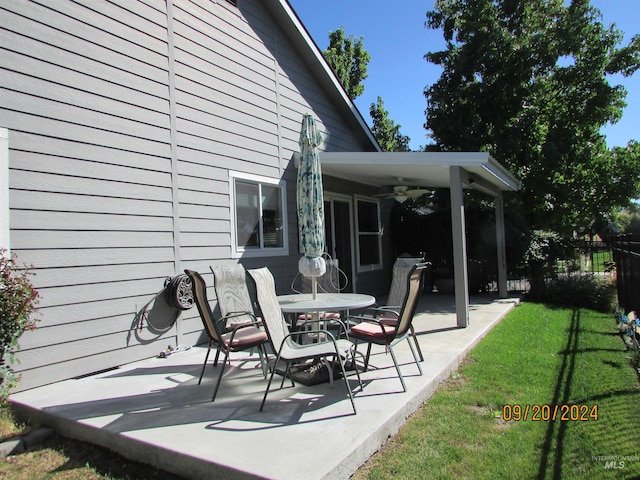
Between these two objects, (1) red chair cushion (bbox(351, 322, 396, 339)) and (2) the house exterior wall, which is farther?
(2) the house exterior wall

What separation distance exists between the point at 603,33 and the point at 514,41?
2135 millimetres

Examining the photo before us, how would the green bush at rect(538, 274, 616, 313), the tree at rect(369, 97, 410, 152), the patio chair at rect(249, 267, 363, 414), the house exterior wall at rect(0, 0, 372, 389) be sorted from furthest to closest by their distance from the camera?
the tree at rect(369, 97, 410, 152) < the green bush at rect(538, 274, 616, 313) < the house exterior wall at rect(0, 0, 372, 389) < the patio chair at rect(249, 267, 363, 414)

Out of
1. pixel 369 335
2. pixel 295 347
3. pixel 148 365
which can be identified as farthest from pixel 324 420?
pixel 148 365

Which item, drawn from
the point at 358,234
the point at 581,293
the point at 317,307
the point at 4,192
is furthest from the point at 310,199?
the point at 581,293

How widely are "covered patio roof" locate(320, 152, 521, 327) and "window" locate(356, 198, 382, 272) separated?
987 mm

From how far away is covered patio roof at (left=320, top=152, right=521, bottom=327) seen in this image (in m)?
6.16

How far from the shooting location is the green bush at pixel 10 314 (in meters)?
3.24

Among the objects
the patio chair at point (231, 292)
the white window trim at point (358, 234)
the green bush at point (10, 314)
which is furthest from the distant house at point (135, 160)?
the white window trim at point (358, 234)

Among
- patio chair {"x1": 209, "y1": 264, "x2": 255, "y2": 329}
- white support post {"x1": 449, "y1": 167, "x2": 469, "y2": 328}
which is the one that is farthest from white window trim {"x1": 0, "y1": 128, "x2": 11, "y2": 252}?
white support post {"x1": 449, "y1": 167, "x2": 469, "y2": 328}

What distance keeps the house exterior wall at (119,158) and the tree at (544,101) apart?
688cm

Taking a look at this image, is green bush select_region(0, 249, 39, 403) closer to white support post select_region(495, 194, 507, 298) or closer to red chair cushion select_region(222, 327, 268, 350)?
red chair cushion select_region(222, 327, 268, 350)

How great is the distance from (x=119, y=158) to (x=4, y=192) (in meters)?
1.16

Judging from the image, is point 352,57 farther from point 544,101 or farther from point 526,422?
point 526,422

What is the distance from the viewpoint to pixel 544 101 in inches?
444
